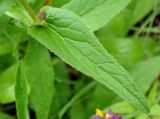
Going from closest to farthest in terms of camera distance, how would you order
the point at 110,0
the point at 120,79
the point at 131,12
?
the point at 120,79, the point at 110,0, the point at 131,12

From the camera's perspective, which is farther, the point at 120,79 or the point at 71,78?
the point at 71,78

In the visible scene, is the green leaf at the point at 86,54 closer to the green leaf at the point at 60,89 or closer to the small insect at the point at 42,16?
the small insect at the point at 42,16

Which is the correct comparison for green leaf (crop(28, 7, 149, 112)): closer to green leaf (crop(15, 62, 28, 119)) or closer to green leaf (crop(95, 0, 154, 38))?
green leaf (crop(15, 62, 28, 119))

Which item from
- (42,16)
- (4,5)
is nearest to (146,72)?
(42,16)

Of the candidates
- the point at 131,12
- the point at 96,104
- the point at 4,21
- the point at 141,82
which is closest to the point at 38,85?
the point at 4,21

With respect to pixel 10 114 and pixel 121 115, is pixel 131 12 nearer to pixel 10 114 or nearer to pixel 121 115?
pixel 121 115

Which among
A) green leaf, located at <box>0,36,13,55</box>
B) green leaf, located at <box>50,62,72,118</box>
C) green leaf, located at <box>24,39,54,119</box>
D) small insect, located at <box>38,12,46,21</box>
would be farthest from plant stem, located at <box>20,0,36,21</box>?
green leaf, located at <box>50,62,72,118</box>
